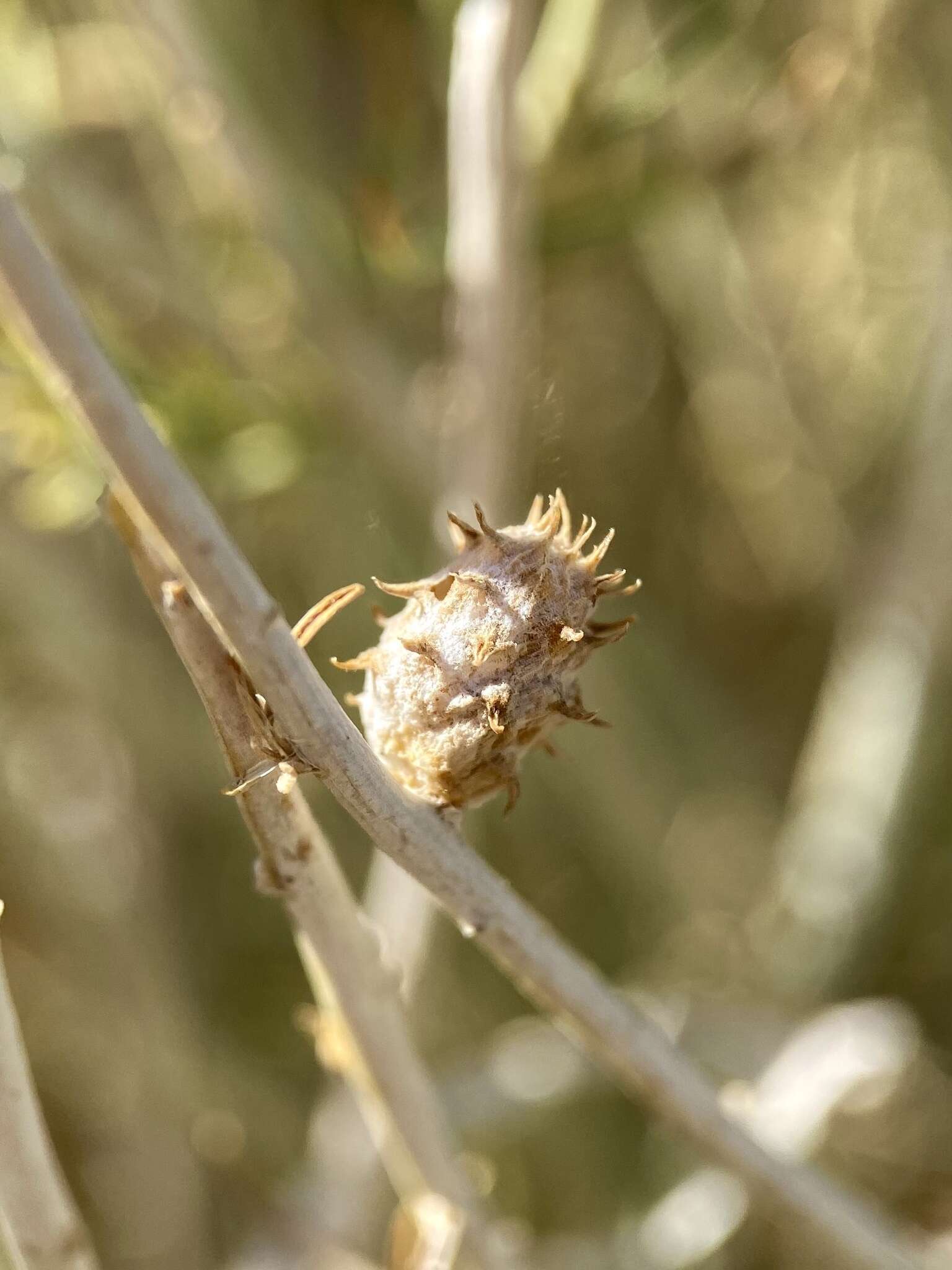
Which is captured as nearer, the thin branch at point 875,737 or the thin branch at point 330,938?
the thin branch at point 330,938

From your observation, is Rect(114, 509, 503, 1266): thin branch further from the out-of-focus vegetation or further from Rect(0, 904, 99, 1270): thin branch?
the out-of-focus vegetation

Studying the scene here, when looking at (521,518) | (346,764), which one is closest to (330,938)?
(346,764)

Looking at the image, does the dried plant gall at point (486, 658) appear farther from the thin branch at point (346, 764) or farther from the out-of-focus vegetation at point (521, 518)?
the out-of-focus vegetation at point (521, 518)

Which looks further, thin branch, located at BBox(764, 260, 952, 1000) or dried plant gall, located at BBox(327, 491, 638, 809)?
thin branch, located at BBox(764, 260, 952, 1000)

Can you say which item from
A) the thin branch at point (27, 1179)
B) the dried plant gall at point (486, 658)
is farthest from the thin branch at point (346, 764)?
the thin branch at point (27, 1179)

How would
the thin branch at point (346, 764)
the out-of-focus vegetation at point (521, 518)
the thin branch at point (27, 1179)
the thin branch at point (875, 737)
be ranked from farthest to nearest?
the thin branch at point (875, 737) → the out-of-focus vegetation at point (521, 518) → the thin branch at point (27, 1179) → the thin branch at point (346, 764)

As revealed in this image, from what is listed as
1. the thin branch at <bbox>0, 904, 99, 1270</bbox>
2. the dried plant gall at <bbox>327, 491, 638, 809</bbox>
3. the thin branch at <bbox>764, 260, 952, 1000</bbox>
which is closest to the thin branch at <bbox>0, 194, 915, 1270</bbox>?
the dried plant gall at <bbox>327, 491, 638, 809</bbox>
